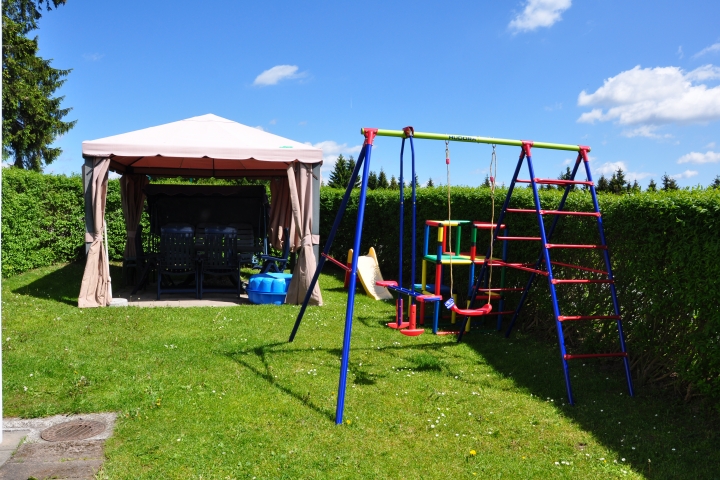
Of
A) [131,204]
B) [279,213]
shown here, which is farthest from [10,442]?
[279,213]

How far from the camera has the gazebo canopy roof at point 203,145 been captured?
845cm

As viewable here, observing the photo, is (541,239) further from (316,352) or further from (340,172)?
(340,172)

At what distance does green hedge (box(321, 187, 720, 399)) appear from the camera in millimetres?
4512

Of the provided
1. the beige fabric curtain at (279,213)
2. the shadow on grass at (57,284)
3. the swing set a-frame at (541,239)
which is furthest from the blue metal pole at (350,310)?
the beige fabric curtain at (279,213)

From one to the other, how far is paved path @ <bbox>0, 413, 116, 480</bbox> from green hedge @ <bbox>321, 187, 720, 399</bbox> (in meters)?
4.37

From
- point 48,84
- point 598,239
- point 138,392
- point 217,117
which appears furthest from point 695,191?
point 48,84

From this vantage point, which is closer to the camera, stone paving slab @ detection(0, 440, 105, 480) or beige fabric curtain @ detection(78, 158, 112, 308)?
stone paving slab @ detection(0, 440, 105, 480)

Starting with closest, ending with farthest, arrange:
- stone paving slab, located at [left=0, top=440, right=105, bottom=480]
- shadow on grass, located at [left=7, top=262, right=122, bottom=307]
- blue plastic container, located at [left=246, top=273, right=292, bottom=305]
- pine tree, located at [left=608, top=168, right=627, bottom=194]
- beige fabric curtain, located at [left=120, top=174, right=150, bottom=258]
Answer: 1. stone paving slab, located at [left=0, top=440, right=105, bottom=480]
2. blue plastic container, located at [left=246, top=273, right=292, bottom=305]
3. shadow on grass, located at [left=7, top=262, right=122, bottom=307]
4. beige fabric curtain, located at [left=120, top=174, right=150, bottom=258]
5. pine tree, located at [left=608, top=168, right=627, bottom=194]

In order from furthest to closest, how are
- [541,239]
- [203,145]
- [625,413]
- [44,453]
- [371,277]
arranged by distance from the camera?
[371,277], [203,145], [541,239], [625,413], [44,453]

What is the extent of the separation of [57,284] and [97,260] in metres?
2.46

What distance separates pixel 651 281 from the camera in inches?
204

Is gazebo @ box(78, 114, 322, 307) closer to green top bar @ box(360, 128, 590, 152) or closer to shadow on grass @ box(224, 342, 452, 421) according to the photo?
shadow on grass @ box(224, 342, 452, 421)

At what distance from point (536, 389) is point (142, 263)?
7.95 metres

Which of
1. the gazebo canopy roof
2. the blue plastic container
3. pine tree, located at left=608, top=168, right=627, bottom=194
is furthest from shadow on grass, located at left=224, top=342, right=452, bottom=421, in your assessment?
pine tree, located at left=608, top=168, right=627, bottom=194
